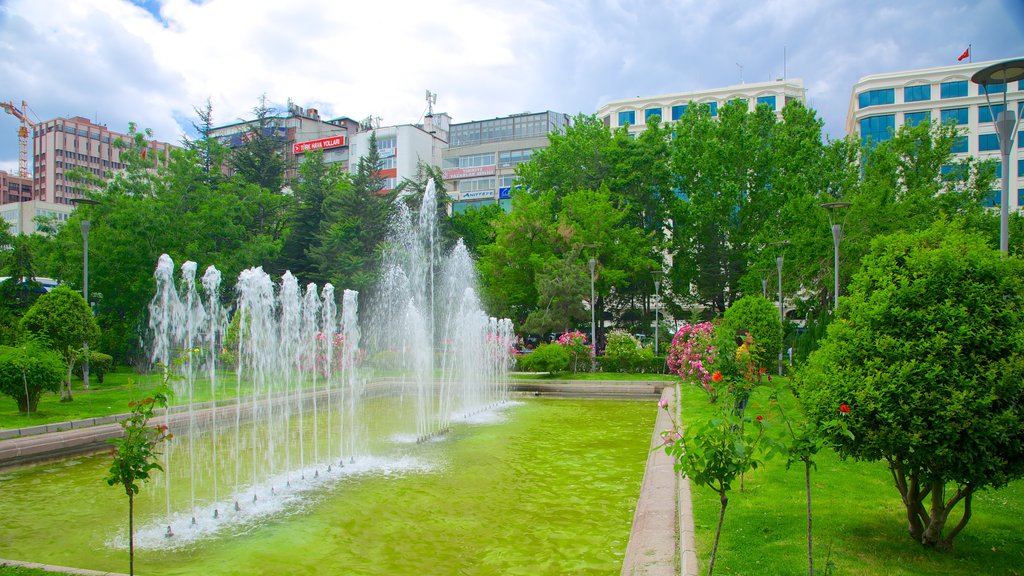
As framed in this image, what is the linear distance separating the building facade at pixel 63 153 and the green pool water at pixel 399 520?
112608mm

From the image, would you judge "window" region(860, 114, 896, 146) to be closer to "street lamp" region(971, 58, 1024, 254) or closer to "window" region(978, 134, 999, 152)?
"window" region(978, 134, 999, 152)

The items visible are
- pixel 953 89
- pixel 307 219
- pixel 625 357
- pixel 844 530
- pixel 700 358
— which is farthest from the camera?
pixel 953 89

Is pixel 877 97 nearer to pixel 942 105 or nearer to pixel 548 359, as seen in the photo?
pixel 942 105

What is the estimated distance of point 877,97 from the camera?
51.4 m

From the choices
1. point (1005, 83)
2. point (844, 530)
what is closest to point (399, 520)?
point (844, 530)

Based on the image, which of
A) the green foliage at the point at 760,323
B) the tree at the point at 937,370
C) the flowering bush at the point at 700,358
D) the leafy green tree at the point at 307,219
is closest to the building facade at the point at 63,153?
the leafy green tree at the point at 307,219

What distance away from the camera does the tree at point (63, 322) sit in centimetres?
1503

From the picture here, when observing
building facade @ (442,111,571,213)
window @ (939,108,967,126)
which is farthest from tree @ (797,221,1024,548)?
window @ (939,108,967,126)

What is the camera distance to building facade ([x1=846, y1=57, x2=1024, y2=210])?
46.7 m

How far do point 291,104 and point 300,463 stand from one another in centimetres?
6480

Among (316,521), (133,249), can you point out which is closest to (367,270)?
(133,249)

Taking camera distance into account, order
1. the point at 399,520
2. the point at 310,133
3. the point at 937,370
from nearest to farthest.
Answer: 1. the point at 937,370
2. the point at 399,520
3. the point at 310,133

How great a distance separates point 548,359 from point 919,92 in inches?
1724

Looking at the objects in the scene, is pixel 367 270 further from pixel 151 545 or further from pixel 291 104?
pixel 291 104
